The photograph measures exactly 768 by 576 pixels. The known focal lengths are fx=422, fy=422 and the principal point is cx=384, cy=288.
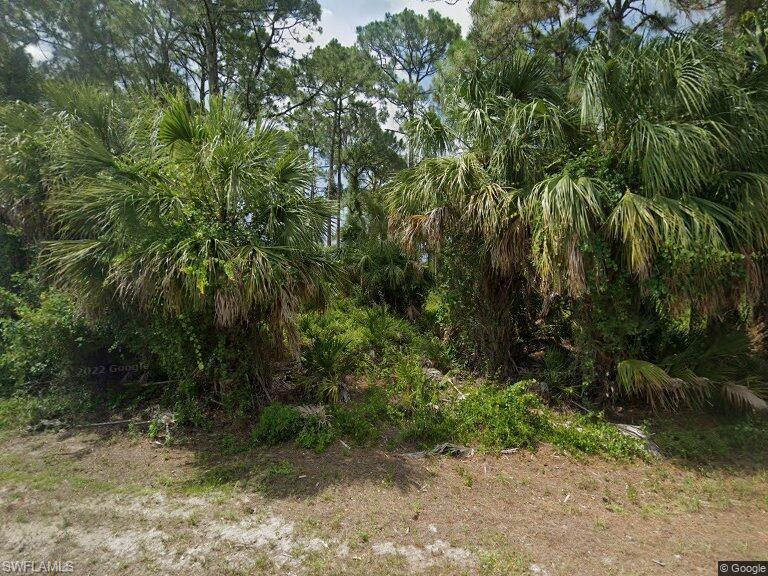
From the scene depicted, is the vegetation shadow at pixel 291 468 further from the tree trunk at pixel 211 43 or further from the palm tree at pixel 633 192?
the tree trunk at pixel 211 43

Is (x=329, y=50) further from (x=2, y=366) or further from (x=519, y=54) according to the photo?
(x=2, y=366)

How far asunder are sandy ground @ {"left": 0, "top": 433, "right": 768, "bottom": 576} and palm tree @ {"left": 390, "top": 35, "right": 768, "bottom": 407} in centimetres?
163

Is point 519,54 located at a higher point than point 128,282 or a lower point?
higher

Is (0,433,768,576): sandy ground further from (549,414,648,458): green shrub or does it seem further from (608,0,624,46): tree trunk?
(608,0,624,46): tree trunk

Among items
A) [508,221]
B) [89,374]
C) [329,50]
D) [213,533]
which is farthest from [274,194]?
[329,50]

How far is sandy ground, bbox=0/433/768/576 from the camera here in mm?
3078

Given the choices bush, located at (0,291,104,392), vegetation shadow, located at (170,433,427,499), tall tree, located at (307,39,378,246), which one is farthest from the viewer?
tall tree, located at (307,39,378,246)

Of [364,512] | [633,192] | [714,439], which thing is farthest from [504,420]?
[633,192]

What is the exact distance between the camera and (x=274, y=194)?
17.2ft

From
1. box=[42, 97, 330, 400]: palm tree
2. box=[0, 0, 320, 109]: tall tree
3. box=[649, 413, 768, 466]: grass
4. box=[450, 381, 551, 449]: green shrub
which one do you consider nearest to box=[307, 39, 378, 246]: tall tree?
box=[0, 0, 320, 109]: tall tree

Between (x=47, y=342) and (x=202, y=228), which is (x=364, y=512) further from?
(x=47, y=342)

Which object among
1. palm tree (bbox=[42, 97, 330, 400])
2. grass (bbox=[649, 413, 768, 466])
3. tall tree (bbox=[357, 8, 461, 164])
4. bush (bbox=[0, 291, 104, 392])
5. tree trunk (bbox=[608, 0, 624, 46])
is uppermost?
tall tree (bbox=[357, 8, 461, 164])

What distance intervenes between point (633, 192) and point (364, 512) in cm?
469

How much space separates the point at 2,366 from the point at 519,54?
30.2 feet
